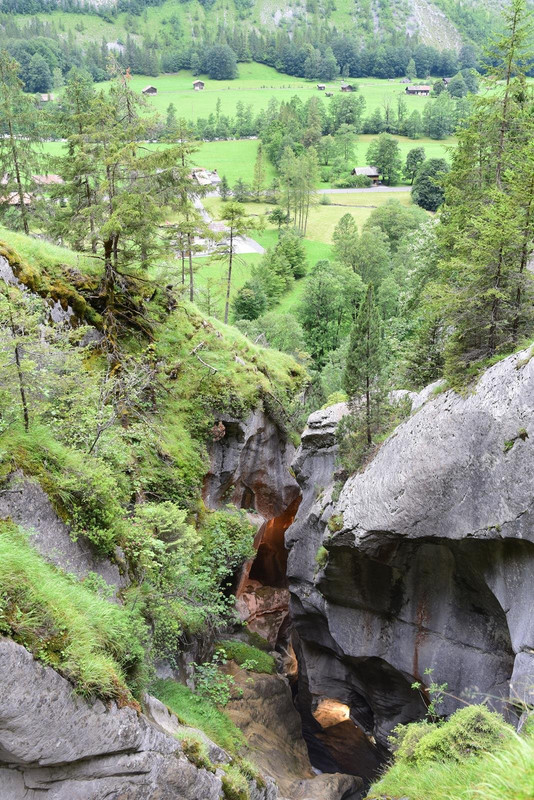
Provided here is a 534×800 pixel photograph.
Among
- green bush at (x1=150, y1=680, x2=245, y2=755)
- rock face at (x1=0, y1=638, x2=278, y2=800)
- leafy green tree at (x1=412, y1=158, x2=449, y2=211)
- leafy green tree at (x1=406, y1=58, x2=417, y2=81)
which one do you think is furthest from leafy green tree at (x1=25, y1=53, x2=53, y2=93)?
rock face at (x1=0, y1=638, x2=278, y2=800)

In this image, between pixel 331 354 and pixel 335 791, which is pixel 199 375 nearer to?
pixel 335 791

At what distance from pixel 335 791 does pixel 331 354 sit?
107 ft

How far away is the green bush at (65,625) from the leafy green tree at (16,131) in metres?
22.9

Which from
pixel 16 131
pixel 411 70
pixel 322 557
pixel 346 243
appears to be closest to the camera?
pixel 322 557

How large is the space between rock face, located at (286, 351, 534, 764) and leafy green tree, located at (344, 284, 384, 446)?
212cm

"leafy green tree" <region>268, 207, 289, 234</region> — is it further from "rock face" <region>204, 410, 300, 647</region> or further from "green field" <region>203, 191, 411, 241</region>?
"rock face" <region>204, 410, 300, 647</region>

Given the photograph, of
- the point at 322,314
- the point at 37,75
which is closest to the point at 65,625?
the point at 322,314

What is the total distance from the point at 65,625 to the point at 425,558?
1219 cm

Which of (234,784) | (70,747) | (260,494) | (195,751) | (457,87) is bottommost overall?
(260,494)

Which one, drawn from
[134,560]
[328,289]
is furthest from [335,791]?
[328,289]

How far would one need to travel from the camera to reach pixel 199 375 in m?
23.4

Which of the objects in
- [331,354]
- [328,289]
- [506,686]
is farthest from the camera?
[328,289]

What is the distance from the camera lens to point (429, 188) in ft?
271

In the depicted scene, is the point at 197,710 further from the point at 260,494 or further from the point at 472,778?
the point at 260,494
